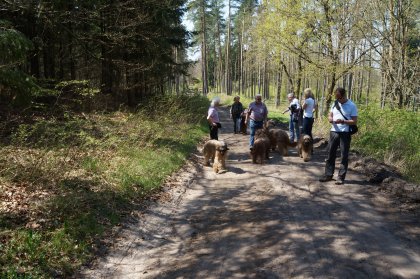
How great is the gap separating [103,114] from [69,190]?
327 inches

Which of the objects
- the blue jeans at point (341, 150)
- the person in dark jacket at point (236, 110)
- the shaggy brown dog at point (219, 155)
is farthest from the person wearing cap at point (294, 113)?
the blue jeans at point (341, 150)

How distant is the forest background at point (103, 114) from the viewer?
18.7 ft

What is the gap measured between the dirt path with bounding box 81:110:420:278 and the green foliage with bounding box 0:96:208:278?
485 mm

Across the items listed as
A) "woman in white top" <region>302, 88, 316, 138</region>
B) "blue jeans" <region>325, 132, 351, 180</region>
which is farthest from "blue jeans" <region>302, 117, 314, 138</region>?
"blue jeans" <region>325, 132, 351, 180</region>

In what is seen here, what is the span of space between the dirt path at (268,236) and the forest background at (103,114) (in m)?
0.74

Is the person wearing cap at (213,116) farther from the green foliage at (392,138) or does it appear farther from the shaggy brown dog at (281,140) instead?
the green foliage at (392,138)

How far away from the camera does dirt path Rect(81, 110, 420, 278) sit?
461cm

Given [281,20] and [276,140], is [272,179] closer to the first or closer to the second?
[276,140]

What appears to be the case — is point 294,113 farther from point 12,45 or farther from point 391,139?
point 12,45

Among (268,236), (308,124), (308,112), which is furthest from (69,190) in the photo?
(308,112)

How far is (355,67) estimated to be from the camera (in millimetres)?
18859

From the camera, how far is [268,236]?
5.51m

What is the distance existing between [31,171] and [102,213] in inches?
70.1

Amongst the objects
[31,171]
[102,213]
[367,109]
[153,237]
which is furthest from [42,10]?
[367,109]
